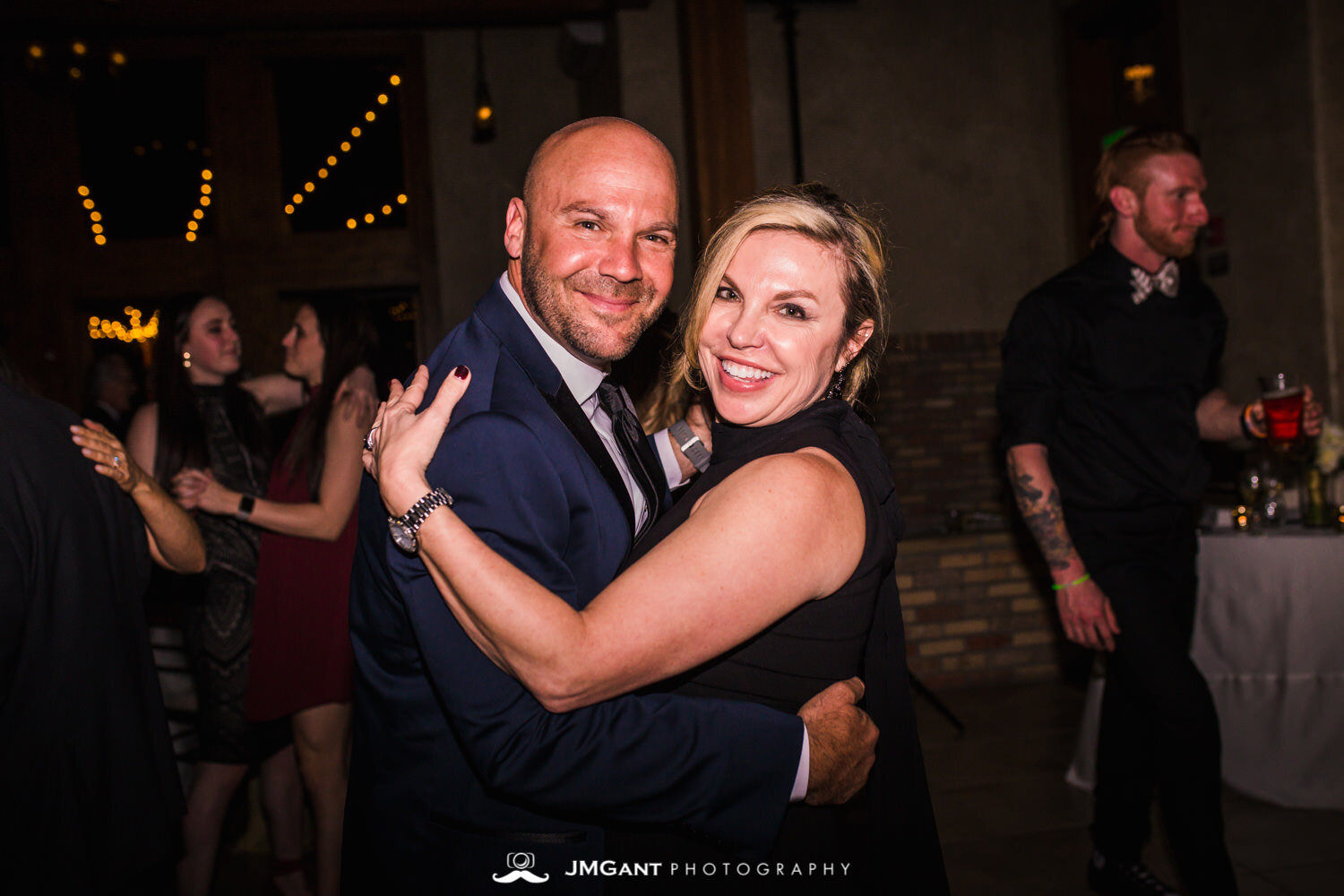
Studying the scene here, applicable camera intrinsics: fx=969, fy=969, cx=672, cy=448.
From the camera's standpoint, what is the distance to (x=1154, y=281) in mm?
2742

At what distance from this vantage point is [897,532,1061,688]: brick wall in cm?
503

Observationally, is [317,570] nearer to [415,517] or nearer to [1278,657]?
[415,517]

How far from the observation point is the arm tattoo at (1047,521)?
2625 mm

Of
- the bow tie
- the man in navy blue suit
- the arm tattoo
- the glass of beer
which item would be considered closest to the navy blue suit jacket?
the man in navy blue suit

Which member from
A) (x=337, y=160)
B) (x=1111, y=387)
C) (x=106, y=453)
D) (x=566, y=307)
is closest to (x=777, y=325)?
(x=566, y=307)

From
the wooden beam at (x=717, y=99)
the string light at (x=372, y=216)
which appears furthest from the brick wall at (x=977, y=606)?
the string light at (x=372, y=216)

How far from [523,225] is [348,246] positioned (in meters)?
6.20

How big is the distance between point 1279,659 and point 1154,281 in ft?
4.91

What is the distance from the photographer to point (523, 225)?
1610 millimetres

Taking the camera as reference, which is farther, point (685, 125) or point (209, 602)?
point (685, 125)

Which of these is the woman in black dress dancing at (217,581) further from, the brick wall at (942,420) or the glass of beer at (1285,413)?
the brick wall at (942,420)

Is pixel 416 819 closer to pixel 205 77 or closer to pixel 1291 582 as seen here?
pixel 1291 582

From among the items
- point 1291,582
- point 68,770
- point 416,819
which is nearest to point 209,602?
point 68,770

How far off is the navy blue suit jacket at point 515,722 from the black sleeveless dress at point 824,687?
80mm
